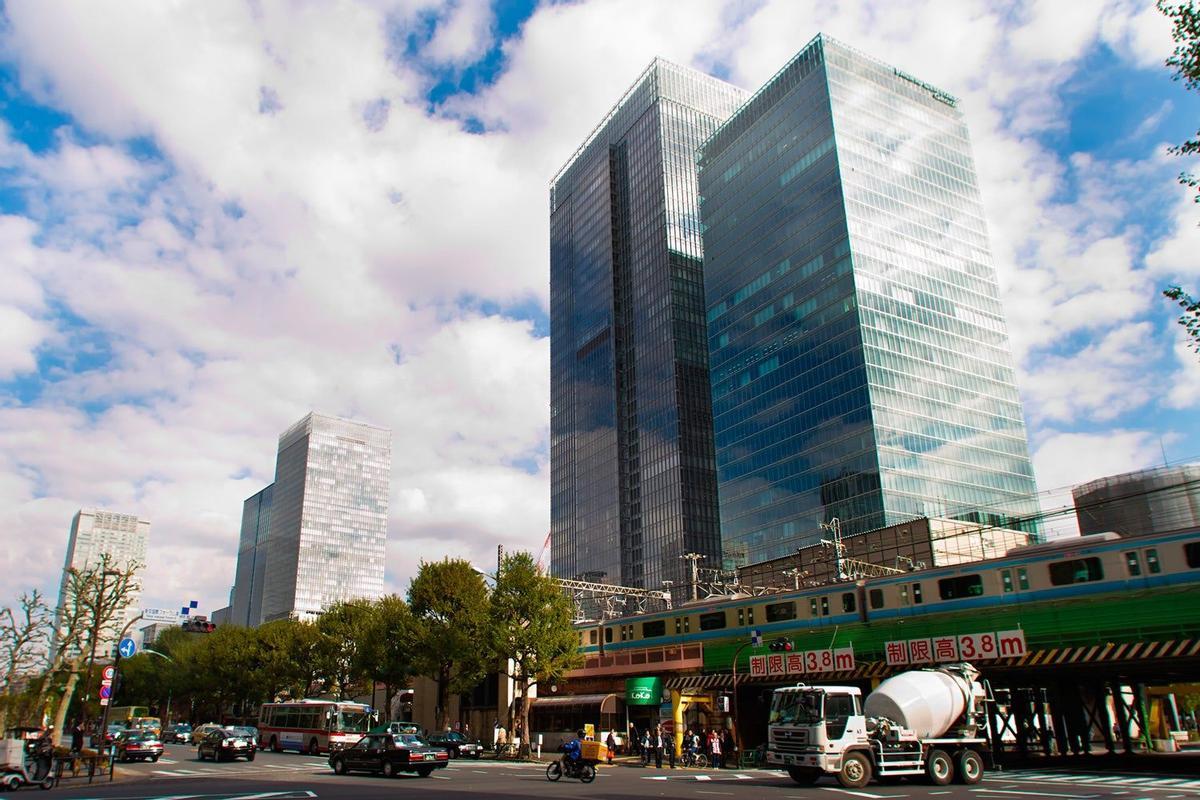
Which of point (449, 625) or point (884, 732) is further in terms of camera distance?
point (449, 625)

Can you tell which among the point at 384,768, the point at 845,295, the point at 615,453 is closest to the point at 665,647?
the point at 384,768

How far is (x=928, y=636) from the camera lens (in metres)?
41.2

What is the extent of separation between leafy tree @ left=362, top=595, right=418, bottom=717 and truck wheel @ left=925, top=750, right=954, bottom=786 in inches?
1779

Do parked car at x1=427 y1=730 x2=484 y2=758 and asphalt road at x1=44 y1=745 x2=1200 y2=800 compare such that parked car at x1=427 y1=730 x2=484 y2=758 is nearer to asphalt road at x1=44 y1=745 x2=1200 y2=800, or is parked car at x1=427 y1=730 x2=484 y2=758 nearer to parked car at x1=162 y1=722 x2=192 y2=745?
asphalt road at x1=44 y1=745 x2=1200 y2=800

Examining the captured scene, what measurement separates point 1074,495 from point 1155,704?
72684 millimetres

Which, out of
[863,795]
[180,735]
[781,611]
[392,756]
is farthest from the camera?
[180,735]

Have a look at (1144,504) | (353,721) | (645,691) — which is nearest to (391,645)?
(353,721)

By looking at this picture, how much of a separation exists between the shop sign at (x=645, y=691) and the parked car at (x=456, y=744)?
35.5 ft

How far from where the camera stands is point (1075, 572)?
3722 centimetres

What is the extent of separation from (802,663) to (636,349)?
11670 centimetres

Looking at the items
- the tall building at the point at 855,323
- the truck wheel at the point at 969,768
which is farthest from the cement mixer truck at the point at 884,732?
the tall building at the point at 855,323

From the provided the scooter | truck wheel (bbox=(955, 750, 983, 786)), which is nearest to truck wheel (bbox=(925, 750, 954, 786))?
truck wheel (bbox=(955, 750, 983, 786))

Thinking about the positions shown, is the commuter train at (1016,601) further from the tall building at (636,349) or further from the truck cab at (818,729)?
the tall building at (636,349)

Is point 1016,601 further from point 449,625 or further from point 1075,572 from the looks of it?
point 449,625
